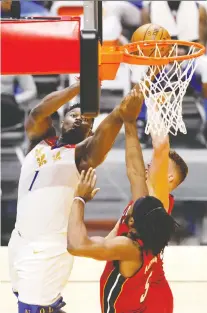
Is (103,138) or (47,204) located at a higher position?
(103,138)

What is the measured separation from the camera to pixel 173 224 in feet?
10.2

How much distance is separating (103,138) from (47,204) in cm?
54

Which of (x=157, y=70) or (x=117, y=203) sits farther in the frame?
(x=117, y=203)

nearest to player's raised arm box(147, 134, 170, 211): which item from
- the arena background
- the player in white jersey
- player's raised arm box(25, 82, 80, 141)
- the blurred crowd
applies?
the player in white jersey

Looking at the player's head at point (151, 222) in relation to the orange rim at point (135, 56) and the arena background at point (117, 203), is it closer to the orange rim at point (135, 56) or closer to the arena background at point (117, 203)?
the orange rim at point (135, 56)

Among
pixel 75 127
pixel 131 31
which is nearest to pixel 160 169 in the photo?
pixel 75 127

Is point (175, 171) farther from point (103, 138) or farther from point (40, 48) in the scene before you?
point (40, 48)

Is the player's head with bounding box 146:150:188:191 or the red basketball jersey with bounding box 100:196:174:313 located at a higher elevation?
the player's head with bounding box 146:150:188:191

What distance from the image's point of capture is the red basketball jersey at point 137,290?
10.7 feet

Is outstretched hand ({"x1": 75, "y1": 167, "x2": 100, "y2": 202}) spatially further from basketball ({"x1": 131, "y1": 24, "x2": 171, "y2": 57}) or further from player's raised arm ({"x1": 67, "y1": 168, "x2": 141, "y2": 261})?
basketball ({"x1": 131, "y1": 24, "x2": 171, "y2": 57})

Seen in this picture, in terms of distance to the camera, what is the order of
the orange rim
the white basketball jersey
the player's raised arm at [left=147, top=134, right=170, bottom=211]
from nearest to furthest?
the orange rim, the player's raised arm at [left=147, top=134, right=170, bottom=211], the white basketball jersey

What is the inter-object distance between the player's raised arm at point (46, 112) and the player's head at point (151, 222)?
0.72 m

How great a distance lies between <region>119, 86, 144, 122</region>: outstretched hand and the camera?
3260mm

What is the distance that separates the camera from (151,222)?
3029 mm
